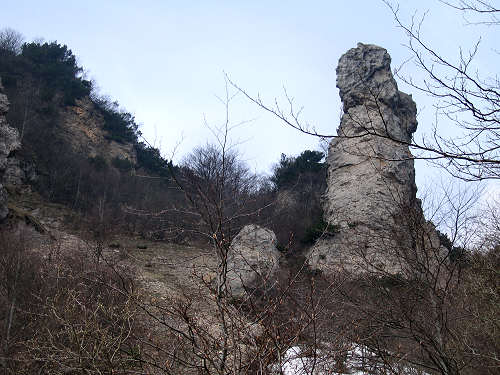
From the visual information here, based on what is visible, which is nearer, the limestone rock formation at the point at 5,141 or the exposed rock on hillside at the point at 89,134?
the limestone rock formation at the point at 5,141

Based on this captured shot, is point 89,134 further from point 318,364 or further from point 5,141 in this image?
point 318,364

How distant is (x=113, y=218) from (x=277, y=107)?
19847 millimetres

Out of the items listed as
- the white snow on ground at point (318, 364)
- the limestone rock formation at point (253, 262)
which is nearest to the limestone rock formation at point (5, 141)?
the limestone rock formation at point (253, 262)

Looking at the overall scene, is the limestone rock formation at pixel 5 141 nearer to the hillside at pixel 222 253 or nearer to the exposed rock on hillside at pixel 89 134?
the hillside at pixel 222 253

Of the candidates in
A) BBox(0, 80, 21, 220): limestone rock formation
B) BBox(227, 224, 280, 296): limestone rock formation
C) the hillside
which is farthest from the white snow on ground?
BBox(0, 80, 21, 220): limestone rock formation

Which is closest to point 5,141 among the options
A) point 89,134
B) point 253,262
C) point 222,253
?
point 89,134

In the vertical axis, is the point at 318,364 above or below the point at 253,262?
below

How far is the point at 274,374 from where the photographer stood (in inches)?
107

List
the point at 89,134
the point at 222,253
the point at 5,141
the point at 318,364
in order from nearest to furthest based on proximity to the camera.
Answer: the point at 222,253 < the point at 318,364 < the point at 5,141 < the point at 89,134

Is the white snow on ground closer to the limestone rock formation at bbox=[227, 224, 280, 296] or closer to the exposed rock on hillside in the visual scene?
the limestone rock formation at bbox=[227, 224, 280, 296]

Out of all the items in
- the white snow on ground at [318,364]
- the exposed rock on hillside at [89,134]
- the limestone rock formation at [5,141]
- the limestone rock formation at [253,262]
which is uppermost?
the exposed rock on hillside at [89,134]

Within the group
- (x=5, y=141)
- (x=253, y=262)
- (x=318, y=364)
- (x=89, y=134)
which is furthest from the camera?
(x=89, y=134)

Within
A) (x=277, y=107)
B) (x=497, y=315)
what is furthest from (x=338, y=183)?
(x=277, y=107)

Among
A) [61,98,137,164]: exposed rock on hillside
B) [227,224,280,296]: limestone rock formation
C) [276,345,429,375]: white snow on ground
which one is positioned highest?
[61,98,137,164]: exposed rock on hillside
